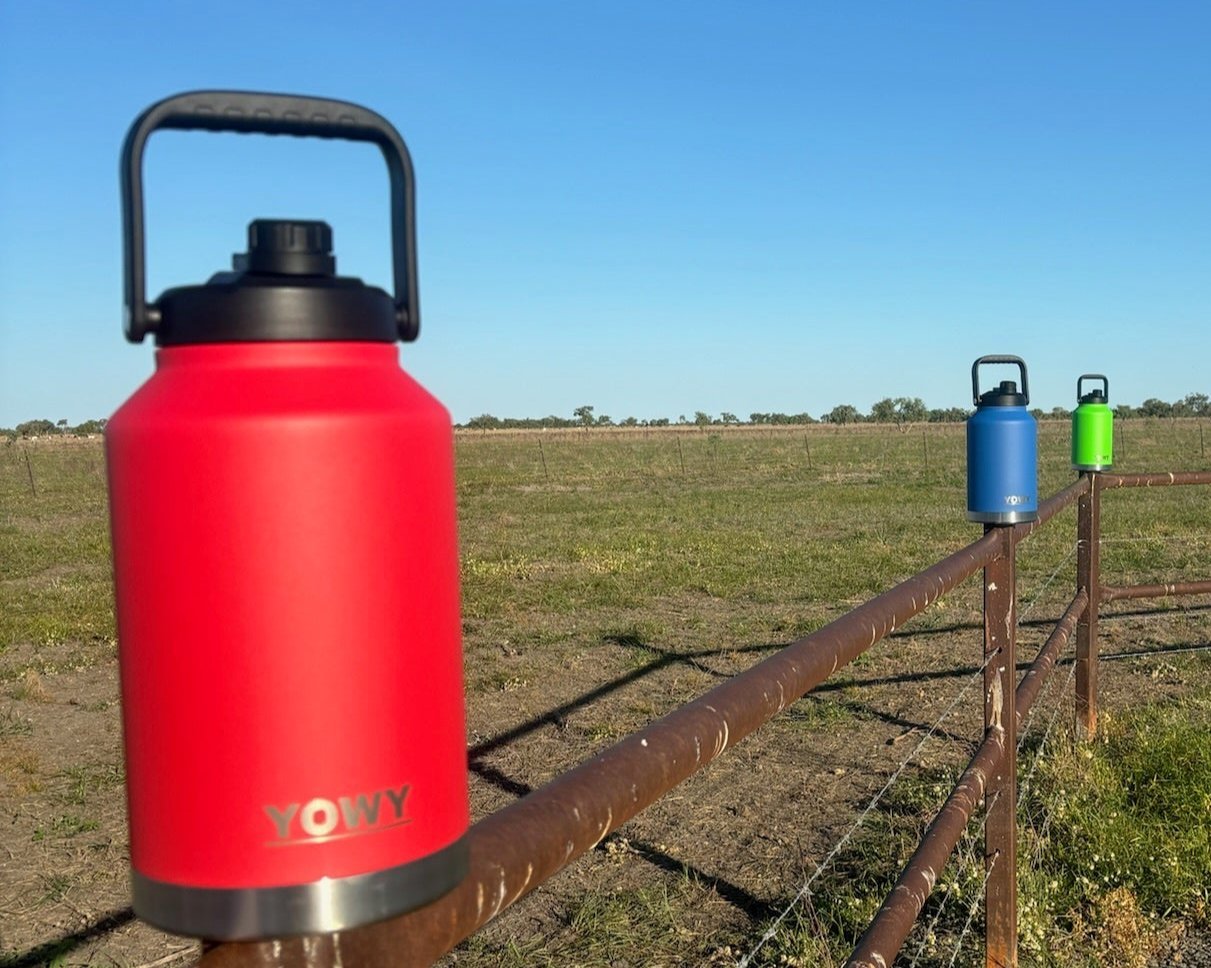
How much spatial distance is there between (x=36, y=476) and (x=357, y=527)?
3077 centimetres

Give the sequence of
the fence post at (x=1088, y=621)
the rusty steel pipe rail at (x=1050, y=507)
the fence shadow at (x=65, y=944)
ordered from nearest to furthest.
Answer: the rusty steel pipe rail at (x=1050, y=507) → the fence shadow at (x=65, y=944) → the fence post at (x=1088, y=621)

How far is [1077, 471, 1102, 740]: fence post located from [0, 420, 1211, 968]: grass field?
0.41ft

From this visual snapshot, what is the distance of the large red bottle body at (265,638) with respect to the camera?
0.62 metres

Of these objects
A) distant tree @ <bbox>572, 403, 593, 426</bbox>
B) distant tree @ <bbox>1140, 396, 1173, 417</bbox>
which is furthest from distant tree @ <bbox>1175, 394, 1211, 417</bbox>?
distant tree @ <bbox>572, 403, 593, 426</bbox>

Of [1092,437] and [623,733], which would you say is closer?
[1092,437]

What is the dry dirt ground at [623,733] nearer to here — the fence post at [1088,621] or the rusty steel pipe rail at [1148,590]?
the fence post at [1088,621]

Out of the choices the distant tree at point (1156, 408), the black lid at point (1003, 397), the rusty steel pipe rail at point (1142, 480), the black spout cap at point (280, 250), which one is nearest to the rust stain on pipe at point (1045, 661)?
the rusty steel pipe rail at point (1142, 480)

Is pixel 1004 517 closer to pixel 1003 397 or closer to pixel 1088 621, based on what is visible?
pixel 1003 397

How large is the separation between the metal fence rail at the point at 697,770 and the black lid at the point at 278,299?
34cm

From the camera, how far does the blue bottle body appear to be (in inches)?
113

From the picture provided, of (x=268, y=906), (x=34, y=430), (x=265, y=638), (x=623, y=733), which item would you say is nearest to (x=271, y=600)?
(x=265, y=638)

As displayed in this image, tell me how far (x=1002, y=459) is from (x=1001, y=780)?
783 millimetres

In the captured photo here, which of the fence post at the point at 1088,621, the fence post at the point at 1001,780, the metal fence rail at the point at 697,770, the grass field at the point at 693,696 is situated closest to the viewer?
the metal fence rail at the point at 697,770

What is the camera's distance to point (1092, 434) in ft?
16.5
